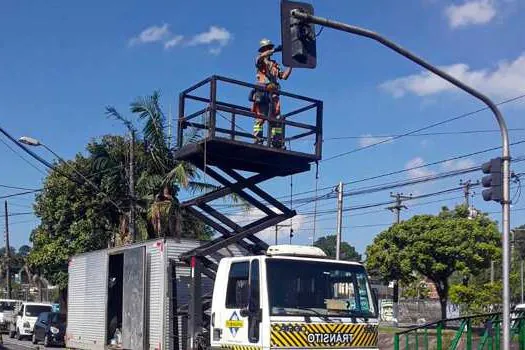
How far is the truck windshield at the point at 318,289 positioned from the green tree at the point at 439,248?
22982mm

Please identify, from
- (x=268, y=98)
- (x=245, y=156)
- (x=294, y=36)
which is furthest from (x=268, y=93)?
(x=294, y=36)

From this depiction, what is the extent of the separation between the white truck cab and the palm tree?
1307 cm

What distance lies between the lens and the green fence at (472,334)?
15.6m

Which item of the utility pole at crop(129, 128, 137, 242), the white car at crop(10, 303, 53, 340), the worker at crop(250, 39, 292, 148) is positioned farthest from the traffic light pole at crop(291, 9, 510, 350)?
the white car at crop(10, 303, 53, 340)

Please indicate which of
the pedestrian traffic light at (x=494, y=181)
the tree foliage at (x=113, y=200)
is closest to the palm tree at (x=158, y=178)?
the tree foliage at (x=113, y=200)

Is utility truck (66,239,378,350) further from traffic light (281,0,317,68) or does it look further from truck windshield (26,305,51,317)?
truck windshield (26,305,51,317)

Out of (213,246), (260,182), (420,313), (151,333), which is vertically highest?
(260,182)

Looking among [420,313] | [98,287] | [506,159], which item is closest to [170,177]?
[98,287]

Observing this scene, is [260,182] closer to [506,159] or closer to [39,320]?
[506,159]

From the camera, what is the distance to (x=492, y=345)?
51.2 ft

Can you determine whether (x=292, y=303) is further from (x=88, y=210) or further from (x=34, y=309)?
(x=34, y=309)

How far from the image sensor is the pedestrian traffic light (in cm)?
1270

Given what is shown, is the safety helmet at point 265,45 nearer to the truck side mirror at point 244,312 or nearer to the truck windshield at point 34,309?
the truck side mirror at point 244,312

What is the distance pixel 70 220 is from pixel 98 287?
1991 cm
